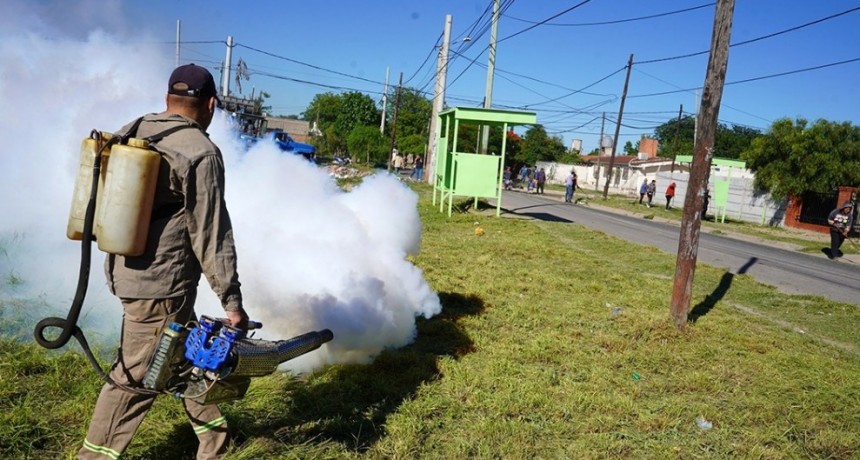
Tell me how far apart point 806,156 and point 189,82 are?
27.8 metres

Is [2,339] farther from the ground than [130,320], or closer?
closer

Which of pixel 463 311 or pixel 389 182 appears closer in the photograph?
pixel 389 182

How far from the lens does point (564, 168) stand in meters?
65.8

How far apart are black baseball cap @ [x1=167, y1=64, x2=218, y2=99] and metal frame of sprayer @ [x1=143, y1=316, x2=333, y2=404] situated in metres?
1.01

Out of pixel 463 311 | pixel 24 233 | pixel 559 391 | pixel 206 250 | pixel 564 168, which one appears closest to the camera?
pixel 206 250

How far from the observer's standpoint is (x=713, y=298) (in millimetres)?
8539

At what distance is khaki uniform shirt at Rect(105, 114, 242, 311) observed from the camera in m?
2.61

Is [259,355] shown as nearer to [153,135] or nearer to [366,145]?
[153,135]

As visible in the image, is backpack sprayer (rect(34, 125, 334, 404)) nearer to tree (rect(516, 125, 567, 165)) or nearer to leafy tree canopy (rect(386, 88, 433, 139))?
tree (rect(516, 125, 567, 165))

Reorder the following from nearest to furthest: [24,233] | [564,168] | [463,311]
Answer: [24,233]
[463,311]
[564,168]

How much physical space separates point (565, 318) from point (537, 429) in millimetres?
2798

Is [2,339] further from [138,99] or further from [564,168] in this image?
[564,168]

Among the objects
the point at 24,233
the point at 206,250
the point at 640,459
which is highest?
the point at 206,250

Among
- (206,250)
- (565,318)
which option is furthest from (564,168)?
(206,250)
